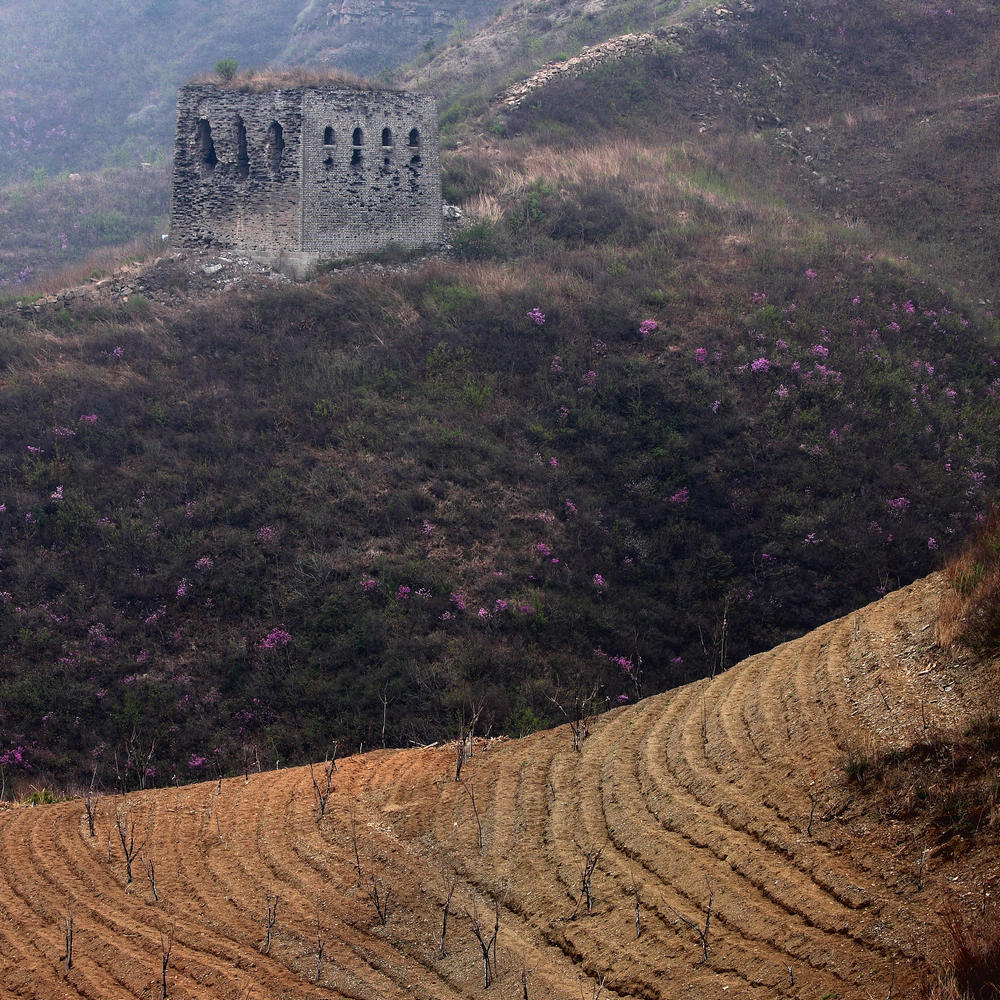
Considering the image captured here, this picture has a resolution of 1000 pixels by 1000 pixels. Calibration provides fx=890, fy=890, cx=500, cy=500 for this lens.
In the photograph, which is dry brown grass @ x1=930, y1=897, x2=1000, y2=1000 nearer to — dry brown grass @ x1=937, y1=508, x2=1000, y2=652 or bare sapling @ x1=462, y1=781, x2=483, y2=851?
dry brown grass @ x1=937, y1=508, x2=1000, y2=652

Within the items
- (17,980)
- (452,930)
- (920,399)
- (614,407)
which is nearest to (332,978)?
(452,930)

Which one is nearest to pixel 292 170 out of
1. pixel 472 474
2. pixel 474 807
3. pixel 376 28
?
pixel 472 474

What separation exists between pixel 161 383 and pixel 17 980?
13.9 m

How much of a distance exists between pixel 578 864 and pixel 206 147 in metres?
21.2

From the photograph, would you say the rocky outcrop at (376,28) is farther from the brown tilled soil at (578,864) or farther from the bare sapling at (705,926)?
the bare sapling at (705,926)

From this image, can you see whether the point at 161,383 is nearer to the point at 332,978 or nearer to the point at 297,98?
the point at 297,98

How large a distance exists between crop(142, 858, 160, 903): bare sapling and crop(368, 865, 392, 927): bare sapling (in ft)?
5.44

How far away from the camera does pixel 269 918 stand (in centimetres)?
650

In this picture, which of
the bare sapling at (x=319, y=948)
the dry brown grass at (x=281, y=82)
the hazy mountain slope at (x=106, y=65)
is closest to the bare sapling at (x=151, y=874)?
the bare sapling at (x=319, y=948)

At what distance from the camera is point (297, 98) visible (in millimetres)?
22234

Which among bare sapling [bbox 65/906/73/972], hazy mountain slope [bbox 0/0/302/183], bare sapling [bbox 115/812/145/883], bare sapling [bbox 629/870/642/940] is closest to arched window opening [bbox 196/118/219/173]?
bare sapling [bbox 115/812/145/883]

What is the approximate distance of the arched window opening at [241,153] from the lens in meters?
22.2

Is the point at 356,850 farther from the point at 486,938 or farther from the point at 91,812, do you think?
the point at 91,812

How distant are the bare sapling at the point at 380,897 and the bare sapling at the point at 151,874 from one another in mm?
1657
